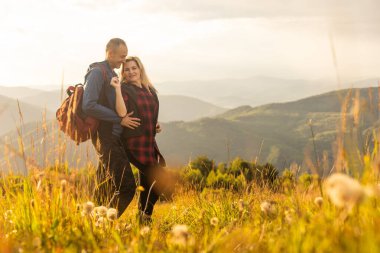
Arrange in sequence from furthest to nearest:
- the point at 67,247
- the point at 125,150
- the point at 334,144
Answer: the point at 125,150 < the point at 334,144 < the point at 67,247

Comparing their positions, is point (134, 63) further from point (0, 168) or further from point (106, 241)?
point (106, 241)

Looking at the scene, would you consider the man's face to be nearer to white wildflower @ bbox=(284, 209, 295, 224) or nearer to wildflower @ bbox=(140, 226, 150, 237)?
wildflower @ bbox=(140, 226, 150, 237)

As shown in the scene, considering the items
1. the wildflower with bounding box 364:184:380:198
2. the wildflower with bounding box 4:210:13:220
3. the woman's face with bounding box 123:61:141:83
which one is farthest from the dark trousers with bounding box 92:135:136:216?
the wildflower with bounding box 364:184:380:198

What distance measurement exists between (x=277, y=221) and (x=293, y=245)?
0.99 metres

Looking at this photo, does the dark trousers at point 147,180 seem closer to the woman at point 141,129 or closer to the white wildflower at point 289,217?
the woman at point 141,129

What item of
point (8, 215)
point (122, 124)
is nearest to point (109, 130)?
point (122, 124)

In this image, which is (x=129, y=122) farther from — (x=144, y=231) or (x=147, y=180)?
(x=144, y=231)

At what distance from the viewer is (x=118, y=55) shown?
5.71 meters

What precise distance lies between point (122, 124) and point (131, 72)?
2.55 ft

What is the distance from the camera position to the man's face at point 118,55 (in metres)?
5.71

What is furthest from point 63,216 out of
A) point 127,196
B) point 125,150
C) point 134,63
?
point 134,63

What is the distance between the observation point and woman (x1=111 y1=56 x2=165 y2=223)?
5871 millimetres

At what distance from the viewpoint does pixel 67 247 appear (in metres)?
2.66

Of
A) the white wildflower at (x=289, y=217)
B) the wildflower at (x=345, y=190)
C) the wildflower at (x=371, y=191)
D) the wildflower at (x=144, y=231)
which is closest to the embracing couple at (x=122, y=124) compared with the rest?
the wildflower at (x=144, y=231)
